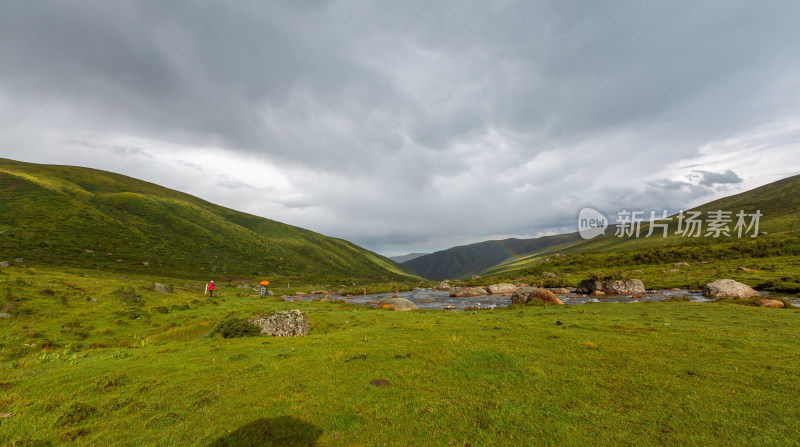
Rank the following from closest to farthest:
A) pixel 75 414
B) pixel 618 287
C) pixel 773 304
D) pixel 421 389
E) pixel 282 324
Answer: pixel 75 414, pixel 421 389, pixel 282 324, pixel 773 304, pixel 618 287

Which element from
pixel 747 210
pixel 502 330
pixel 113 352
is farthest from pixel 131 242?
pixel 747 210

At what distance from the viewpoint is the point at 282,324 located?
20.5 m

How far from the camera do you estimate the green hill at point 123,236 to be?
70875mm

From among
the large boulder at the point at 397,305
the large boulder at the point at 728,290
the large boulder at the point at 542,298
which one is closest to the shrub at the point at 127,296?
the large boulder at the point at 397,305

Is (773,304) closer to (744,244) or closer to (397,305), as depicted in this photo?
(397,305)

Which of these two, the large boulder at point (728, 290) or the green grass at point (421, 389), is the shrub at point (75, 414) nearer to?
the green grass at point (421, 389)

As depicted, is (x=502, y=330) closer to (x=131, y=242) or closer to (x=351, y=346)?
(x=351, y=346)

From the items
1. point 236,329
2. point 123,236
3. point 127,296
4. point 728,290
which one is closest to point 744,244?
point 728,290

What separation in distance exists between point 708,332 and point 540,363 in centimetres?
1288

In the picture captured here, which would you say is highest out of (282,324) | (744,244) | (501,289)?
→ (744,244)

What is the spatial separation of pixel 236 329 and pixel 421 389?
15406mm

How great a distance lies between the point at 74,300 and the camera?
2433 cm

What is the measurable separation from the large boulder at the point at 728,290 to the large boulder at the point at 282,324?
54228 millimetres

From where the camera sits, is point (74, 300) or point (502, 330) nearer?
point (502, 330)
